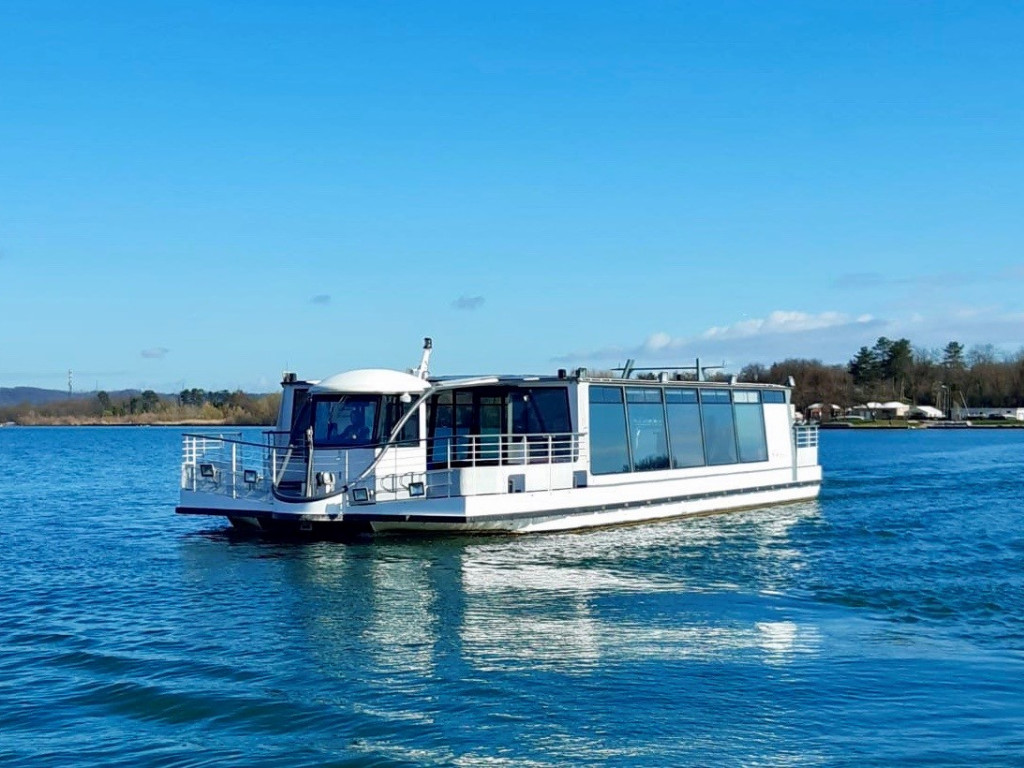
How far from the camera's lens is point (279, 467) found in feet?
87.7

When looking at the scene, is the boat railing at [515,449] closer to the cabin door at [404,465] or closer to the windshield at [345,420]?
the cabin door at [404,465]

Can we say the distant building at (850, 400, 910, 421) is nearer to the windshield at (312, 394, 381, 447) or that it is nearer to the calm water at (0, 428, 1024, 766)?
the calm water at (0, 428, 1024, 766)

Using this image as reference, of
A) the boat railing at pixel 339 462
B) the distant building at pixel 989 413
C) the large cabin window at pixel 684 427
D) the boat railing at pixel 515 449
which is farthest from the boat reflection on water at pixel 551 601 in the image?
the distant building at pixel 989 413

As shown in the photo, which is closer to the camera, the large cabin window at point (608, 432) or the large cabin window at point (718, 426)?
the large cabin window at point (608, 432)

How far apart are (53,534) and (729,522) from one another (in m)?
17.8

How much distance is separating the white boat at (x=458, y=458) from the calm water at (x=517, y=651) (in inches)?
32.6

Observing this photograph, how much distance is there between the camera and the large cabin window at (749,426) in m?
35.4

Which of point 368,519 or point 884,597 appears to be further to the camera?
point 368,519

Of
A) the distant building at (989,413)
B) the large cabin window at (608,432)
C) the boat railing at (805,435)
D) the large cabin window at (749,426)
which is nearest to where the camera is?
the large cabin window at (608,432)

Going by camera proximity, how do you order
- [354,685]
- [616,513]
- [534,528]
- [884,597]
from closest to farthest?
[354,685] < [884,597] < [534,528] < [616,513]

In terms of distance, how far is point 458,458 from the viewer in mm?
28312

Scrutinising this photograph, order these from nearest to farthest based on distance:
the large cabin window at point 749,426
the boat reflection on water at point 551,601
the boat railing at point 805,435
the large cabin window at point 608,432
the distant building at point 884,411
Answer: the boat reflection on water at point 551,601 < the large cabin window at point 608,432 < the large cabin window at point 749,426 < the boat railing at point 805,435 < the distant building at point 884,411

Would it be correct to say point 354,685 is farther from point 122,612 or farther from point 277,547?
point 277,547

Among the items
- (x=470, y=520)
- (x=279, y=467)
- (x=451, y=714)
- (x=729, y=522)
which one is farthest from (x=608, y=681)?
(x=729, y=522)
